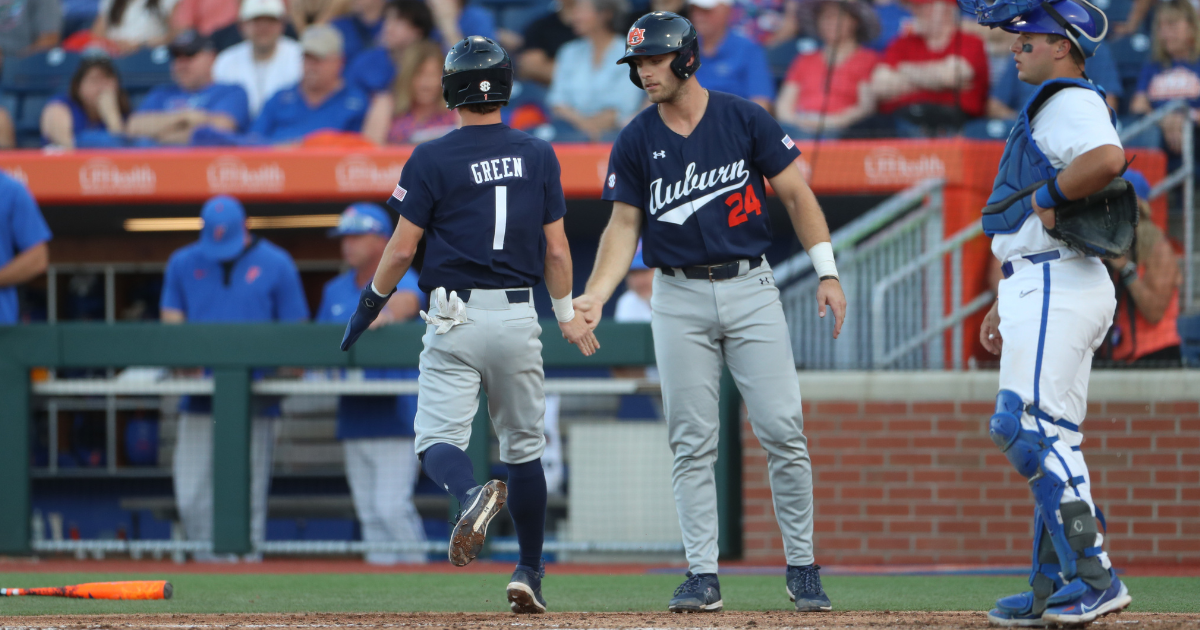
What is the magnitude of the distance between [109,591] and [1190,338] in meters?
5.48

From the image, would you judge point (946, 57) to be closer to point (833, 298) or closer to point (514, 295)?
point (833, 298)

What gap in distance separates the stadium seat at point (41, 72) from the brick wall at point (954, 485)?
7.07 meters

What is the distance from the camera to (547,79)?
405 inches

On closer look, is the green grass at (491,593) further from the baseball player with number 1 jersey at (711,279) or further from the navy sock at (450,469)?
the navy sock at (450,469)

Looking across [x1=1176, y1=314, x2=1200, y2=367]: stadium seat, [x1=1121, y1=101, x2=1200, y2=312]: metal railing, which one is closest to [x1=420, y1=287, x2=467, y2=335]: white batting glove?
[x1=1176, y1=314, x2=1200, y2=367]: stadium seat

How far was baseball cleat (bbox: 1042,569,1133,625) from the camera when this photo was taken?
A: 3.32m

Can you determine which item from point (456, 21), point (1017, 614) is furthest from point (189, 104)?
point (1017, 614)

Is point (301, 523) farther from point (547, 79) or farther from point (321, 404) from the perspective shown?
point (547, 79)

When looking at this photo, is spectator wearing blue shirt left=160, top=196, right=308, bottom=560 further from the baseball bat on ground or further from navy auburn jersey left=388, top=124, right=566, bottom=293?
navy auburn jersey left=388, top=124, right=566, bottom=293

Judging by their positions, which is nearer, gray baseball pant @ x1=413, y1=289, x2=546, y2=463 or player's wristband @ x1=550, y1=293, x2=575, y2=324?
gray baseball pant @ x1=413, y1=289, x2=546, y2=463

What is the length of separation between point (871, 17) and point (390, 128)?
3775 mm

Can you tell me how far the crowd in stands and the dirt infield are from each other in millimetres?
5338

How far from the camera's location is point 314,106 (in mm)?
10094

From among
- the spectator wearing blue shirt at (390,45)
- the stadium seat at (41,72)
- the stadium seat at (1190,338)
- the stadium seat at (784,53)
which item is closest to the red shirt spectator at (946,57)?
the stadium seat at (784,53)
